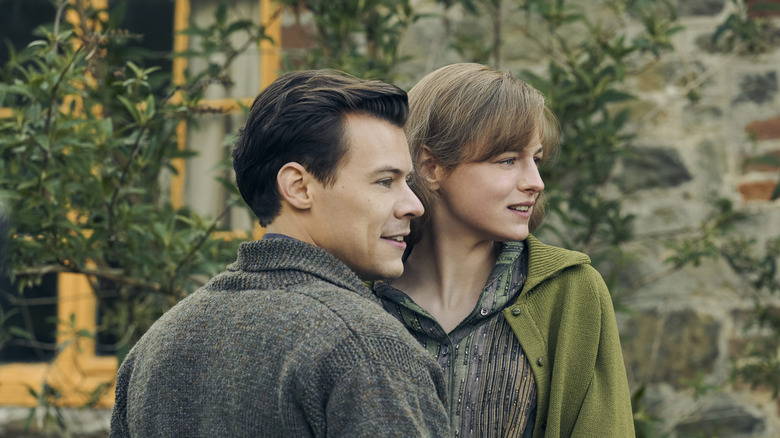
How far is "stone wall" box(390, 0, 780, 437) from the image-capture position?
11.4ft

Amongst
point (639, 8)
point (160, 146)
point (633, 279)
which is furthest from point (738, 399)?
point (160, 146)

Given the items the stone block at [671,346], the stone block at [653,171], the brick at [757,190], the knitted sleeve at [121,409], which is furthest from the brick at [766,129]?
the knitted sleeve at [121,409]

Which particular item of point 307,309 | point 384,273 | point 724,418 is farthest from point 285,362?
point 724,418

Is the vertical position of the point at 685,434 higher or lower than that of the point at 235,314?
lower

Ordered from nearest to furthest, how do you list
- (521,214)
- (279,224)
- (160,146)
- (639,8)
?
(279,224) < (521,214) < (160,146) < (639,8)

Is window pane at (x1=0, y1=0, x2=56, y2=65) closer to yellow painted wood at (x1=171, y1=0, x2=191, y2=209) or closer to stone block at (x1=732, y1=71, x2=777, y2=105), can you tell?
yellow painted wood at (x1=171, y1=0, x2=191, y2=209)

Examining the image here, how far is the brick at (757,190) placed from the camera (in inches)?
137

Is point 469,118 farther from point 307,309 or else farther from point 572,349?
point 307,309

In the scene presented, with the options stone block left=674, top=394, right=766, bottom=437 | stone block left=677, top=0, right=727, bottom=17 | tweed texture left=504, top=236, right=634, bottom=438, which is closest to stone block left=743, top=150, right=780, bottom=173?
stone block left=677, top=0, right=727, bottom=17

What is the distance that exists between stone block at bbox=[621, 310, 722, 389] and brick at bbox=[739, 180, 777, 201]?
497mm

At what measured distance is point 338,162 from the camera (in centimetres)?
137

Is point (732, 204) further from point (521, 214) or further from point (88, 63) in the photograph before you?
point (88, 63)

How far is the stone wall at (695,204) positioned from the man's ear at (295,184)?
2321 mm

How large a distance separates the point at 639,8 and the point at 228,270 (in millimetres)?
2355
